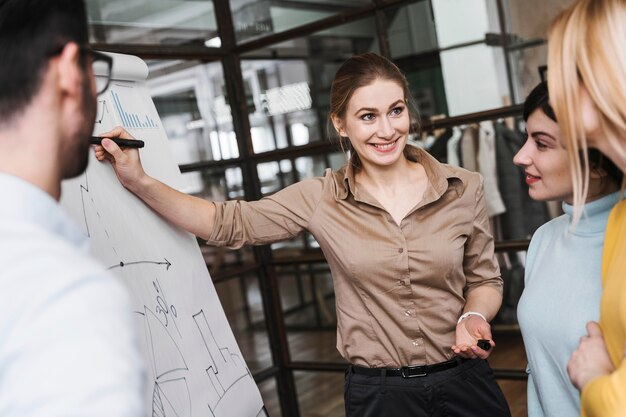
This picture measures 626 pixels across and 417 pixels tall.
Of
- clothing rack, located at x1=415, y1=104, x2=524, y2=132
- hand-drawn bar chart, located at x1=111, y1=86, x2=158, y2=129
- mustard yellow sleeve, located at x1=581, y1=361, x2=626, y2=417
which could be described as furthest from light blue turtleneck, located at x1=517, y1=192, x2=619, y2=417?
clothing rack, located at x1=415, y1=104, x2=524, y2=132

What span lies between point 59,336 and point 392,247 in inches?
46.6

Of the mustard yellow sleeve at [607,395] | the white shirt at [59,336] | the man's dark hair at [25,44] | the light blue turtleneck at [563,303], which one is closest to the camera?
the white shirt at [59,336]

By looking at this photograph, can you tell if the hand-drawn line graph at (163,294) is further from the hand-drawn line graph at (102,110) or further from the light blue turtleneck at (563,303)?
the light blue turtleneck at (563,303)

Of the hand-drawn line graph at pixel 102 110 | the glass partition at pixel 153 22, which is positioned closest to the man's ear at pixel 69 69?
the hand-drawn line graph at pixel 102 110

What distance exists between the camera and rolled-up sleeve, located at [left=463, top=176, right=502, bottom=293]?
1.88 metres

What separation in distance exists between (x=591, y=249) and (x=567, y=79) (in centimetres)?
42

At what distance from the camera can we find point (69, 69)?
2.85ft

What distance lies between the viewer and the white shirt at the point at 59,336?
0.72 m

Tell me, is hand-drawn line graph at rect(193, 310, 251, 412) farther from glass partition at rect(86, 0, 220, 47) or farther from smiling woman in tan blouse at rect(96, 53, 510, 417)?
glass partition at rect(86, 0, 220, 47)

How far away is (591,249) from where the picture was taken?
133 centimetres

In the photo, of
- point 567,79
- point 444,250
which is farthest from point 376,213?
point 567,79

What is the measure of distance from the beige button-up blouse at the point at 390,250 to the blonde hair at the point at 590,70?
0.75m

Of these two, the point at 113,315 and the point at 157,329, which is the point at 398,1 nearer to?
the point at 157,329

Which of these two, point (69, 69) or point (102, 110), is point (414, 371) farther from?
point (69, 69)
